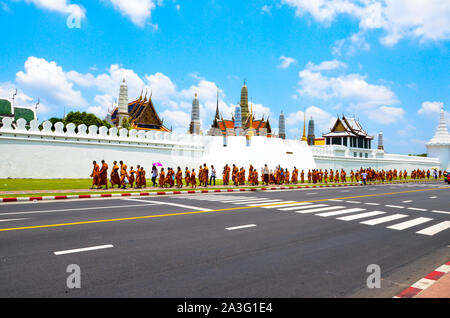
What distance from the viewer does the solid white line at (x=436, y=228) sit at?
728 cm

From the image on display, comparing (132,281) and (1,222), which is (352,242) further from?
(1,222)

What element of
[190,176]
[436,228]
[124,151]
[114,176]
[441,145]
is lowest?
[436,228]

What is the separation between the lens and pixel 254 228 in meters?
7.05

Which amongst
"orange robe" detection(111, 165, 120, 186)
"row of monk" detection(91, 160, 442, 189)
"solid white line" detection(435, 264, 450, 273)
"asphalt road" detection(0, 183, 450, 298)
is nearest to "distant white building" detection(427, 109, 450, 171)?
"row of monk" detection(91, 160, 442, 189)

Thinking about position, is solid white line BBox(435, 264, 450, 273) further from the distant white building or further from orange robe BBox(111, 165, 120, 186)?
the distant white building

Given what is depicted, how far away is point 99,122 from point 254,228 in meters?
44.4

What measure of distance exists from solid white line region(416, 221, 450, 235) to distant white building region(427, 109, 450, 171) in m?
60.3

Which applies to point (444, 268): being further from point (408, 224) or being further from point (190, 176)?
point (190, 176)

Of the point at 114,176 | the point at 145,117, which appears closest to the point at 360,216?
the point at 114,176

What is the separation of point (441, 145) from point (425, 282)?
66905 mm

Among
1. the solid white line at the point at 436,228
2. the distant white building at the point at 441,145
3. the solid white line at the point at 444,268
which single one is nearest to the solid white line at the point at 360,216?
the solid white line at the point at 436,228

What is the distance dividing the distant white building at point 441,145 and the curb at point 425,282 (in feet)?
214

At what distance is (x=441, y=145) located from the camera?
58469 mm

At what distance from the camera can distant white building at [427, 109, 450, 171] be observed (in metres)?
58.0
